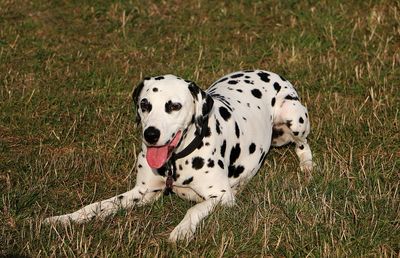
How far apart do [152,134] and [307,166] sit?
229 cm

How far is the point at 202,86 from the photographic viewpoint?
10.5 m

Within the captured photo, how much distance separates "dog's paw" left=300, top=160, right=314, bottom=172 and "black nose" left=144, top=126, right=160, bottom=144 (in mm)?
2088

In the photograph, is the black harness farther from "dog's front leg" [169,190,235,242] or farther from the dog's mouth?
"dog's front leg" [169,190,235,242]

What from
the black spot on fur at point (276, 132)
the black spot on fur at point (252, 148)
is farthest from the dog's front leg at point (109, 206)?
the black spot on fur at point (276, 132)

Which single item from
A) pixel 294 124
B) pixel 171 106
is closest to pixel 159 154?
pixel 171 106

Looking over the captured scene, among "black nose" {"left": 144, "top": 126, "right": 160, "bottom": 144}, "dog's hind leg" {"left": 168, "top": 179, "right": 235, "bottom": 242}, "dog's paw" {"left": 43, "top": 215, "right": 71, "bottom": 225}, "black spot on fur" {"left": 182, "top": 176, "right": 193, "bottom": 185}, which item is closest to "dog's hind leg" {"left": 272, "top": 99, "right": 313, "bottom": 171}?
"dog's hind leg" {"left": 168, "top": 179, "right": 235, "bottom": 242}

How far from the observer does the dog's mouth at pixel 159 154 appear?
686cm

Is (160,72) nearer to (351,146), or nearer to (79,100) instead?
(79,100)

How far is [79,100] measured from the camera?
397 inches

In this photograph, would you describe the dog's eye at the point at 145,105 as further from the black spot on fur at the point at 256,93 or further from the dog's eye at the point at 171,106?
the black spot on fur at the point at 256,93

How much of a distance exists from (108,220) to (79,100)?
12.1 feet

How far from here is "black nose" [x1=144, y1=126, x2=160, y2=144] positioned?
6602 mm

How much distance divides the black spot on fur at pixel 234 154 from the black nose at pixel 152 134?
1.21 meters

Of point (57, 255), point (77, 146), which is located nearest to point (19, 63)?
point (77, 146)
